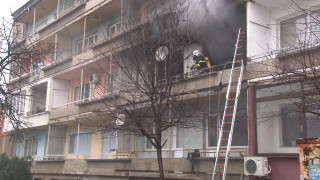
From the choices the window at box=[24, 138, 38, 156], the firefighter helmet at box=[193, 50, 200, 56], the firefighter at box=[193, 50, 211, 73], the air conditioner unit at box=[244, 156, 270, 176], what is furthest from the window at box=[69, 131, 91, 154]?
the air conditioner unit at box=[244, 156, 270, 176]

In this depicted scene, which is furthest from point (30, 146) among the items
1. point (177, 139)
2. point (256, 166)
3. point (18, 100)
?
point (256, 166)

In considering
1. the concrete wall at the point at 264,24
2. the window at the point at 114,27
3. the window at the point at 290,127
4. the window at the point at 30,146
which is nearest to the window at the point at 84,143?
the window at the point at 30,146

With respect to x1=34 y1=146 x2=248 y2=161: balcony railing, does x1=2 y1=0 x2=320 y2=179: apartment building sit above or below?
above

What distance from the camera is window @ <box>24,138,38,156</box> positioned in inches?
976

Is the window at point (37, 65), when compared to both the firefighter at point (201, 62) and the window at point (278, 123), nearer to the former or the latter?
the firefighter at point (201, 62)

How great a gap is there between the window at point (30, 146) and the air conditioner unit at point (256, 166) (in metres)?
18.0

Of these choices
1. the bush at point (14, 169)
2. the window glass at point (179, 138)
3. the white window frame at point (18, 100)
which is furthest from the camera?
the bush at point (14, 169)

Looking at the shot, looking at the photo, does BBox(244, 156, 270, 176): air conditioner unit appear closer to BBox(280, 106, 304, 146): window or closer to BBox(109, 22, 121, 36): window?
BBox(280, 106, 304, 146): window

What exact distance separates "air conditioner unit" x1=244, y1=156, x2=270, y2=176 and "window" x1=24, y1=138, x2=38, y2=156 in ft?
59.1

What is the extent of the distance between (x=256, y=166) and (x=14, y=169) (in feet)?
34.1

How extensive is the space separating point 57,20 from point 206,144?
13158 millimetres

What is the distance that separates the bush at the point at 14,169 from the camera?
15.7 meters

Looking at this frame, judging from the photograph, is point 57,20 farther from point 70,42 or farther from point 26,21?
point 26,21

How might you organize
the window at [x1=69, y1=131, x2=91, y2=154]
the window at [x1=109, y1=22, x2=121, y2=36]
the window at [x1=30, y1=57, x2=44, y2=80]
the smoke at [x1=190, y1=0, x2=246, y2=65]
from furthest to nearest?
the window at [x1=69, y1=131, x2=91, y2=154] → the window at [x1=109, y1=22, x2=121, y2=36] → the window at [x1=30, y1=57, x2=44, y2=80] → the smoke at [x1=190, y1=0, x2=246, y2=65]
